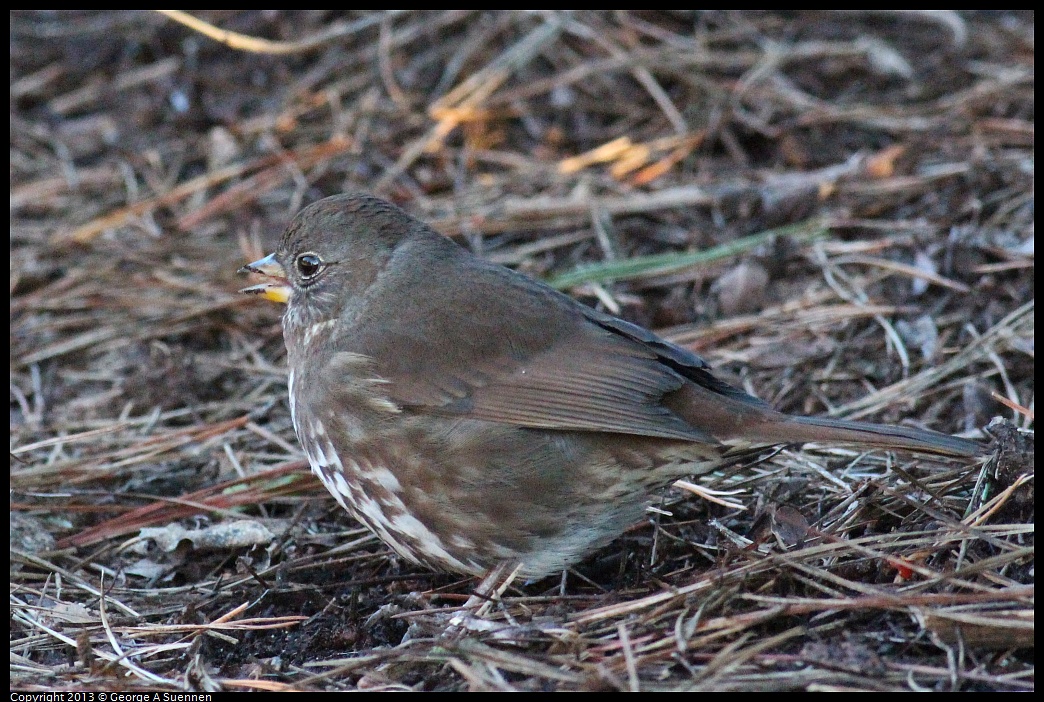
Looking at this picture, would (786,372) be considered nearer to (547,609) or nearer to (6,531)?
(547,609)

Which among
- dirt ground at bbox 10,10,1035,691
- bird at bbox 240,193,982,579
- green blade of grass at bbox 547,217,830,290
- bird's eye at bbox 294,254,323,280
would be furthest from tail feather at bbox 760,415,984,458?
green blade of grass at bbox 547,217,830,290

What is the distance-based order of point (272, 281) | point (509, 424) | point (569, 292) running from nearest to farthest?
point (509, 424)
point (272, 281)
point (569, 292)

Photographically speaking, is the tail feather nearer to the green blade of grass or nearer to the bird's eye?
the bird's eye

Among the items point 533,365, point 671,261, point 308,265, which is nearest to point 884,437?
point 533,365

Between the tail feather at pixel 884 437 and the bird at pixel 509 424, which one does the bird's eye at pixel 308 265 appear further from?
the tail feather at pixel 884 437

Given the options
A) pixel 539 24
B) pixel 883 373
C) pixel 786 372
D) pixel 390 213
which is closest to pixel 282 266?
pixel 390 213

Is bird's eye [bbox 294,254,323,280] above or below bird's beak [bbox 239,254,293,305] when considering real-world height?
above

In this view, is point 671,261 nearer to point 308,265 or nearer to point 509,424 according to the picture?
point 308,265
